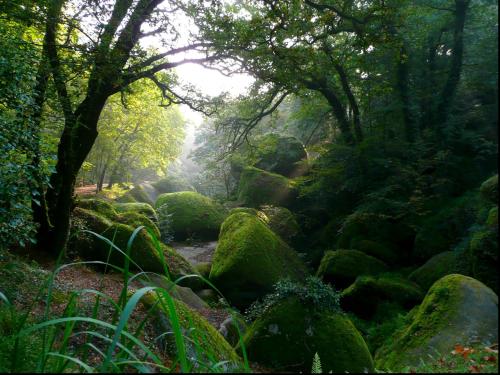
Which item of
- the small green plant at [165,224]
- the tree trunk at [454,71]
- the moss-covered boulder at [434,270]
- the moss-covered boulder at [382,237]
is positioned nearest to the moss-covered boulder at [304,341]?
the moss-covered boulder at [434,270]

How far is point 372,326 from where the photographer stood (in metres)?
7.28

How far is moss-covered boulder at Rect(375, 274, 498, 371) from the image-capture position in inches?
159

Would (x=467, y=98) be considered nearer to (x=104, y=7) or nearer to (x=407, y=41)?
(x=407, y=41)

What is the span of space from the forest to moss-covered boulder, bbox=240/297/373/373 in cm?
2

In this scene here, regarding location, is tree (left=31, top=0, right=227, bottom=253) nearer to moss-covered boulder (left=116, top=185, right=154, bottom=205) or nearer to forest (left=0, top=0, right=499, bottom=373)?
forest (left=0, top=0, right=499, bottom=373)

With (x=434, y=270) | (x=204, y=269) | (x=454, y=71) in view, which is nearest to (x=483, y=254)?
(x=434, y=270)

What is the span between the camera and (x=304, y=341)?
529 centimetres

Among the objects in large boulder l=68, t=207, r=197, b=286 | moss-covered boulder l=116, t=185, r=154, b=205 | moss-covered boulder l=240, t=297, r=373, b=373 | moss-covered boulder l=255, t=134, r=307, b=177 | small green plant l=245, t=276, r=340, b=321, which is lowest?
moss-covered boulder l=116, t=185, r=154, b=205

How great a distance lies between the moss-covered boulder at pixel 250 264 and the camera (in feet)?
29.5

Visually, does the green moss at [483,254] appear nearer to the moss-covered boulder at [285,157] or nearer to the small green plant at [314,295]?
the small green plant at [314,295]

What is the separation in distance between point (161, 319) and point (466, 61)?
31.1 ft

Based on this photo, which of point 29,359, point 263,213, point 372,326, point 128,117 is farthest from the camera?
point 128,117

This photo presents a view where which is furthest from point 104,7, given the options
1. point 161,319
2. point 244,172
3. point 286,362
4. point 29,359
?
point 244,172

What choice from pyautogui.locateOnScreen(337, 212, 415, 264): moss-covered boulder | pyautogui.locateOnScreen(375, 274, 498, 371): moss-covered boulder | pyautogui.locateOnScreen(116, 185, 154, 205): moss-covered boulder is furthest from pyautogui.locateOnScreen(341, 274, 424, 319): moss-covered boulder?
pyautogui.locateOnScreen(116, 185, 154, 205): moss-covered boulder
